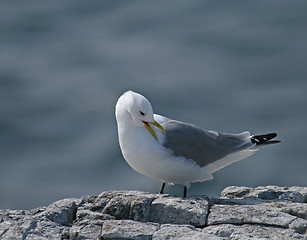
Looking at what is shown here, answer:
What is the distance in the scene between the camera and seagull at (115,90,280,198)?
678 cm

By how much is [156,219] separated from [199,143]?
1.78 metres

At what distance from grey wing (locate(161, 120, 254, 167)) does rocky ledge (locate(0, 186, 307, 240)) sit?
1.08m

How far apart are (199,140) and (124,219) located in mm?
1823

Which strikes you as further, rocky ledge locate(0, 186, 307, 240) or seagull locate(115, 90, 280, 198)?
seagull locate(115, 90, 280, 198)

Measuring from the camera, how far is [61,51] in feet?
45.3

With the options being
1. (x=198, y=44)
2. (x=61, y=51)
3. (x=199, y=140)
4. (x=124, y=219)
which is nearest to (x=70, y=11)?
(x=61, y=51)

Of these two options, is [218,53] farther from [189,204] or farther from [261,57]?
[189,204]

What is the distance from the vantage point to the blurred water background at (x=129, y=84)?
10758 millimetres

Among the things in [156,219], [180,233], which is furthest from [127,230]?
[156,219]

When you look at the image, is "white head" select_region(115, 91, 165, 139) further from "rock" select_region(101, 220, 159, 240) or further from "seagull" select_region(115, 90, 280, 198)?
"rock" select_region(101, 220, 159, 240)

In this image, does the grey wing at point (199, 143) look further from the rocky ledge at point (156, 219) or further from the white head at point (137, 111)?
the rocky ledge at point (156, 219)

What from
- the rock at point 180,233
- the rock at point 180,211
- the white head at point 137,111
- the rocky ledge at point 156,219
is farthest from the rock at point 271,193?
the rock at point 180,233

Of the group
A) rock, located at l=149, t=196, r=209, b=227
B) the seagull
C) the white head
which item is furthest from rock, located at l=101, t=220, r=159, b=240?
the white head

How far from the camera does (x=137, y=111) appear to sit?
678 centimetres
